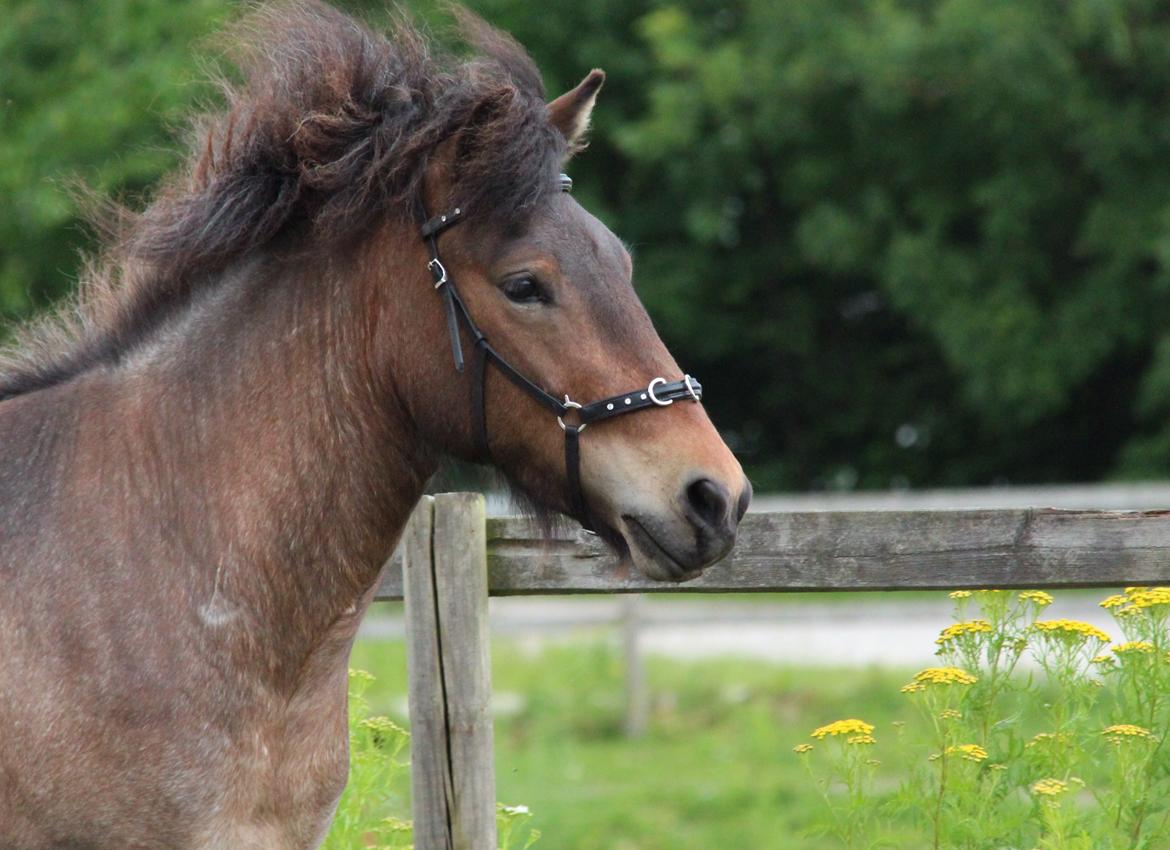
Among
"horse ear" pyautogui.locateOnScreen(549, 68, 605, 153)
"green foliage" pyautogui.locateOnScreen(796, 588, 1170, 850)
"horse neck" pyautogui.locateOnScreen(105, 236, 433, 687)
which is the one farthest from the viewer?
"green foliage" pyautogui.locateOnScreen(796, 588, 1170, 850)

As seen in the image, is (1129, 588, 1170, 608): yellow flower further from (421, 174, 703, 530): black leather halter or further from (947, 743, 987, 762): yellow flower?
(421, 174, 703, 530): black leather halter

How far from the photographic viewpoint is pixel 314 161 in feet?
10.8

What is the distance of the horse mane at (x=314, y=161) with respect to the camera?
3.23m

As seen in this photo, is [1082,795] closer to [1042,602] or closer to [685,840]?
[685,840]

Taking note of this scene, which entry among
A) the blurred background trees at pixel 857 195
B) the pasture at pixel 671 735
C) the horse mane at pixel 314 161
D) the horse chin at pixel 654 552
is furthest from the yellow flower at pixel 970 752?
the blurred background trees at pixel 857 195

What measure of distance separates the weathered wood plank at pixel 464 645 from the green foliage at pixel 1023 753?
0.84m

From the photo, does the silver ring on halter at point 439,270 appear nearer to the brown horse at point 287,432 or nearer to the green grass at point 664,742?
the brown horse at point 287,432

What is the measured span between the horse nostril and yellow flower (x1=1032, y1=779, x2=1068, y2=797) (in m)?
1.14

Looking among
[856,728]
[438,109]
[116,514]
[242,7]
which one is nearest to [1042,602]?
[856,728]

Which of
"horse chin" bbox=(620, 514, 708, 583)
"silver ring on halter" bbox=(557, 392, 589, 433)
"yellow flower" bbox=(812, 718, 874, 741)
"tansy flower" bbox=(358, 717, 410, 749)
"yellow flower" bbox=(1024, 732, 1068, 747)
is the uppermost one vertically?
"silver ring on halter" bbox=(557, 392, 589, 433)

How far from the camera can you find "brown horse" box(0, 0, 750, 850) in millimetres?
2986

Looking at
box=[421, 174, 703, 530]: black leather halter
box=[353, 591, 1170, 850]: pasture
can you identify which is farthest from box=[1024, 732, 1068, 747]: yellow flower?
box=[353, 591, 1170, 850]: pasture

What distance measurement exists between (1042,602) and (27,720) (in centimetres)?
240

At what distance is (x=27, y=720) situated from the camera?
2.98 m
